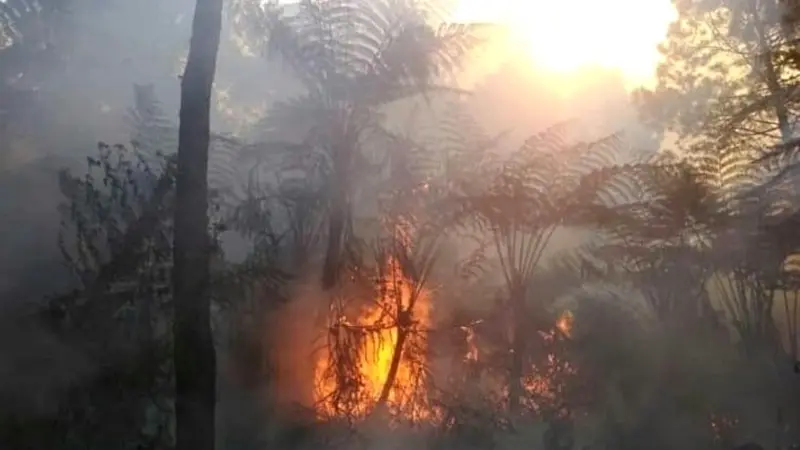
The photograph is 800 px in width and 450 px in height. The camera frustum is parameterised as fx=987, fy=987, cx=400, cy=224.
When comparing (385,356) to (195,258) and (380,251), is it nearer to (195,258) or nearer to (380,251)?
(380,251)

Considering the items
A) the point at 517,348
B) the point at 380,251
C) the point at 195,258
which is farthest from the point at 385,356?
the point at 195,258

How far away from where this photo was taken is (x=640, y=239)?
8.30 metres

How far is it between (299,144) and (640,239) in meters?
2.96

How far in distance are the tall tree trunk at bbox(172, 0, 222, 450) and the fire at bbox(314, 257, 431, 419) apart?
1664 mm

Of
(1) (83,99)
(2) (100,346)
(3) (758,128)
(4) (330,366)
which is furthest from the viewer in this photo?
(1) (83,99)

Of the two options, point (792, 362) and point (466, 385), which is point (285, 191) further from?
point (792, 362)

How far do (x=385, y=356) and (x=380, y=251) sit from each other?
35.3 inches

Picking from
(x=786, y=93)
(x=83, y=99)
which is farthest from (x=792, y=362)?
(x=83, y=99)

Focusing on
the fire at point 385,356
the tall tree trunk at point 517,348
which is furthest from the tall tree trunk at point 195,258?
the tall tree trunk at point 517,348

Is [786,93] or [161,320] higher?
[786,93]

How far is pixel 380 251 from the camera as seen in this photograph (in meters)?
7.92

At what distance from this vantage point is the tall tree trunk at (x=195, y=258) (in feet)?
17.4

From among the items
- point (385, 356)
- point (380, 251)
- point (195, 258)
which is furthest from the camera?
point (380, 251)

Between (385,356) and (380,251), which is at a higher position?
(380,251)
